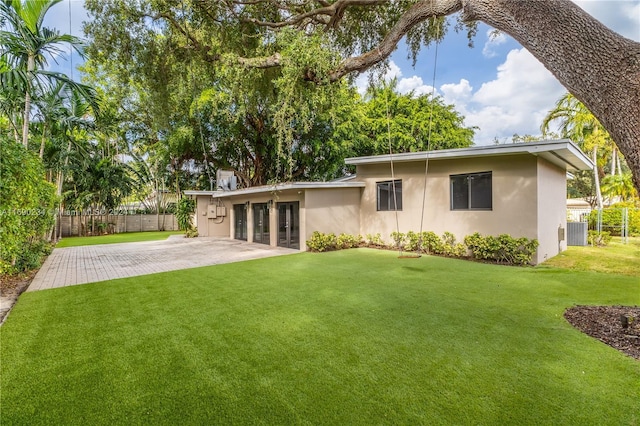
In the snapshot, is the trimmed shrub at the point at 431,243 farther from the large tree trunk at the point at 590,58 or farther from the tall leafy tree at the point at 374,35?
the large tree trunk at the point at 590,58

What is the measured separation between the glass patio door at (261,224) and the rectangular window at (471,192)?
7.94 metres

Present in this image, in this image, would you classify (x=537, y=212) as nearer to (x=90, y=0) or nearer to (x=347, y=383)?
(x=347, y=383)

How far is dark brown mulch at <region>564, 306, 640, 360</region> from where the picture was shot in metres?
3.50

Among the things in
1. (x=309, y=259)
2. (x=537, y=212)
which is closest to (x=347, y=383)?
(x=309, y=259)

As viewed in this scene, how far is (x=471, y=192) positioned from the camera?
1022 cm

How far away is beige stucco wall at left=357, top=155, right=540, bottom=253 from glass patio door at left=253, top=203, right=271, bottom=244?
14.6 ft

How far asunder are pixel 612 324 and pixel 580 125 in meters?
21.1

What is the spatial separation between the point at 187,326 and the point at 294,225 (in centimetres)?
874

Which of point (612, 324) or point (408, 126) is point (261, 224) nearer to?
point (408, 126)

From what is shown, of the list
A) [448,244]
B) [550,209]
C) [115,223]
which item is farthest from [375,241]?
[115,223]

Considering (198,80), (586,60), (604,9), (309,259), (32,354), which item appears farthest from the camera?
(309,259)

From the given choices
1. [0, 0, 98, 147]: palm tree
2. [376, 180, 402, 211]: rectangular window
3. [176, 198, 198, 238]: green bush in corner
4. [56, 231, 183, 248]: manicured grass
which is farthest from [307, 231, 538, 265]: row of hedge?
[56, 231, 183, 248]: manicured grass

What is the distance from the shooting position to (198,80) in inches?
345

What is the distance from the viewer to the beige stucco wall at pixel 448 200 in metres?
9.07
